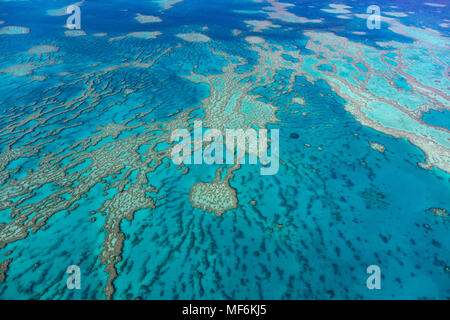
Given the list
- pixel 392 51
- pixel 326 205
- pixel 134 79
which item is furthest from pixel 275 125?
pixel 392 51

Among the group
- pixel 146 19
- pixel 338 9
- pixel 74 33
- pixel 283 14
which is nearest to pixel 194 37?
pixel 146 19

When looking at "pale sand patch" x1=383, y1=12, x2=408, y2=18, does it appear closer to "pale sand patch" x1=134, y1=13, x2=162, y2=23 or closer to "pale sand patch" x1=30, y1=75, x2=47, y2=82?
"pale sand patch" x1=134, y1=13, x2=162, y2=23

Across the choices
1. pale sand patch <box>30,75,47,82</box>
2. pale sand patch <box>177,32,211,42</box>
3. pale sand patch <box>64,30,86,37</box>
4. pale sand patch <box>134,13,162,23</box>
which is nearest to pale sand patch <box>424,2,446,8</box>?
pale sand patch <box>177,32,211,42</box>

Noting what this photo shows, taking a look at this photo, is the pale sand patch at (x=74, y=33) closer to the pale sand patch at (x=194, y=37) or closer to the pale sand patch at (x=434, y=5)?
the pale sand patch at (x=194, y=37)

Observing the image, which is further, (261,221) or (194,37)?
(194,37)

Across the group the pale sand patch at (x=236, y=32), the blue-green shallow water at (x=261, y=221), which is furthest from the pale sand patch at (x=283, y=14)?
the blue-green shallow water at (x=261, y=221)

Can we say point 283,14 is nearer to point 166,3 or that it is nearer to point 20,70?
point 166,3
